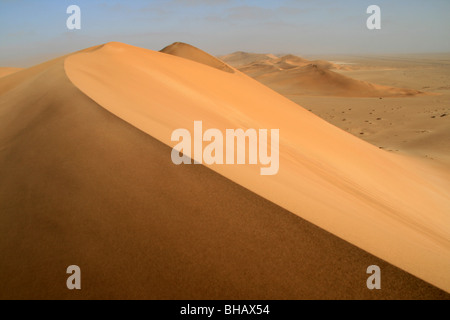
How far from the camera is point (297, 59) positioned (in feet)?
→ 243

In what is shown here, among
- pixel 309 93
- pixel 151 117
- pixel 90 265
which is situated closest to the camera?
pixel 90 265

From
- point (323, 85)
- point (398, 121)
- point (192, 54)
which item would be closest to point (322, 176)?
point (192, 54)

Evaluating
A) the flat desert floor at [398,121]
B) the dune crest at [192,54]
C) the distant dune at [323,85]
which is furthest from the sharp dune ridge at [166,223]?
the distant dune at [323,85]

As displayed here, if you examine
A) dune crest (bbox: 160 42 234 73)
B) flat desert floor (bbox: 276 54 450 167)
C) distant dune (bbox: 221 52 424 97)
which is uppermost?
distant dune (bbox: 221 52 424 97)

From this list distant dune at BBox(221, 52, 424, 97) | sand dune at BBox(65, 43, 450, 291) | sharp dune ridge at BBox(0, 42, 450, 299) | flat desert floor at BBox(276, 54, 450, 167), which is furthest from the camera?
distant dune at BBox(221, 52, 424, 97)

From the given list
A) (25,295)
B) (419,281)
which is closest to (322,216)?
(419,281)

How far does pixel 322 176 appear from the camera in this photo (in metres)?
3.66

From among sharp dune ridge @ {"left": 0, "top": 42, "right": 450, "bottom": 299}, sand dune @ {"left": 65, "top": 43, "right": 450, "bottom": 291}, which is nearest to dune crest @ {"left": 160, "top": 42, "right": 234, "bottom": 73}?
sand dune @ {"left": 65, "top": 43, "right": 450, "bottom": 291}

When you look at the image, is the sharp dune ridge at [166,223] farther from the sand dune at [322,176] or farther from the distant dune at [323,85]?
the distant dune at [323,85]

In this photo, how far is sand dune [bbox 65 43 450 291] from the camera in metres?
2.16

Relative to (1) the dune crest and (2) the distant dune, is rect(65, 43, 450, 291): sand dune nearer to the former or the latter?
(1) the dune crest

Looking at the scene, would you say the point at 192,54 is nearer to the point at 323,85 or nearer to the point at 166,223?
the point at 166,223

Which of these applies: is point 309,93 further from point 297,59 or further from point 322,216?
point 297,59
